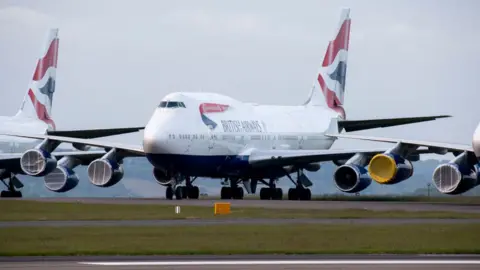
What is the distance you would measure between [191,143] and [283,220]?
78.8 feet

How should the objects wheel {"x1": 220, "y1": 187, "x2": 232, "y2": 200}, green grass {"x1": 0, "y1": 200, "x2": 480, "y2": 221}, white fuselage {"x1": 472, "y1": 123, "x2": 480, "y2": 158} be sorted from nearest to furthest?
1. green grass {"x1": 0, "y1": 200, "x2": 480, "y2": 221}
2. white fuselage {"x1": 472, "y1": 123, "x2": 480, "y2": 158}
3. wheel {"x1": 220, "y1": 187, "x2": 232, "y2": 200}

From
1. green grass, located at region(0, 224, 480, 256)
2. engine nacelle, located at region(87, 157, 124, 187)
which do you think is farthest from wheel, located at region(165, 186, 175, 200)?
green grass, located at region(0, 224, 480, 256)

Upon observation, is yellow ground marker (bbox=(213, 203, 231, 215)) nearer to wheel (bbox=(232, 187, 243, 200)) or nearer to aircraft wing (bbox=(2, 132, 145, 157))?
aircraft wing (bbox=(2, 132, 145, 157))

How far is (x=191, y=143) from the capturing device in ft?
220

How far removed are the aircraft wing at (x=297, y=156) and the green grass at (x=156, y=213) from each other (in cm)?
1298

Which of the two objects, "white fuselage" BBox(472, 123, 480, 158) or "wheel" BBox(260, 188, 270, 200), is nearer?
"white fuselage" BBox(472, 123, 480, 158)

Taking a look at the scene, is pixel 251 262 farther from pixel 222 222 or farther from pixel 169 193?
pixel 169 193

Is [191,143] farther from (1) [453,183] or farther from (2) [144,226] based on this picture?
(2) [144,226]

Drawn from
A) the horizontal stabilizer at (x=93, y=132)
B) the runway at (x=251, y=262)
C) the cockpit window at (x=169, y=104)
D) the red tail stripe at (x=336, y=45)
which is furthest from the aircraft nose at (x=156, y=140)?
the runway at (x=251, y=262)

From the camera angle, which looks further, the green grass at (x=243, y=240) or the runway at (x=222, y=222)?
the runway at (x=222, y=222)

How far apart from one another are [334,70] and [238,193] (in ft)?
46.2

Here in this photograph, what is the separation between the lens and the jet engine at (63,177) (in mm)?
73250

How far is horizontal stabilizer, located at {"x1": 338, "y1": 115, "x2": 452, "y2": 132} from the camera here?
2732 inches

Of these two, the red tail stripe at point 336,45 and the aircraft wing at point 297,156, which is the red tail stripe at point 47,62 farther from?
the aircraft wing at point 297,156
